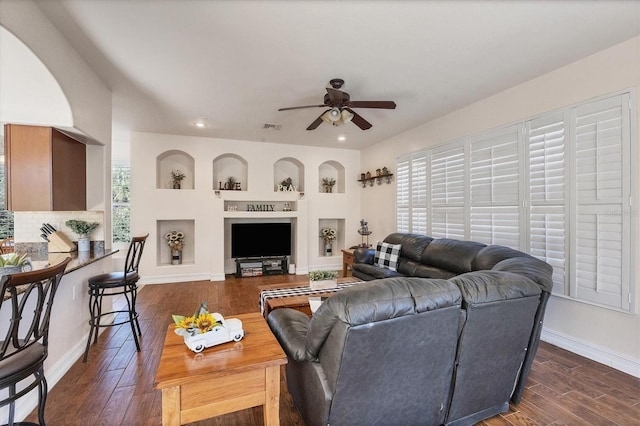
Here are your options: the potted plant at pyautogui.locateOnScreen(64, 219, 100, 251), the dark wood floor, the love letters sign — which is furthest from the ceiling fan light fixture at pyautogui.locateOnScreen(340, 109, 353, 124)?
the love letters sign

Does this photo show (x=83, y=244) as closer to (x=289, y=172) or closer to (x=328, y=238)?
(x=289, y=172)

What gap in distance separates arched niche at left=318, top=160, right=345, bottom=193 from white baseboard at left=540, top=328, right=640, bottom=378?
4.55 meters

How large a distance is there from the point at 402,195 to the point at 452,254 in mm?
1822

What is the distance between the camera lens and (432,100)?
3.71 meters

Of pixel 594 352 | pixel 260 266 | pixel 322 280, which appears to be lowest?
pixel 594 352

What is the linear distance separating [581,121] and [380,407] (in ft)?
10.1

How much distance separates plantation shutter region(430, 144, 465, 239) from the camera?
403 cm

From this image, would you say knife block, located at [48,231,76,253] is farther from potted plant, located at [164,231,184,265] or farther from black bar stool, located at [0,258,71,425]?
potted plant, located at [164,231,184,265]

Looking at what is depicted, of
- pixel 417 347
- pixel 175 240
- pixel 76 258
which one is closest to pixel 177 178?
pixel 175 240

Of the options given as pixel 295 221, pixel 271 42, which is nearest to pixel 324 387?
pixel 271 42

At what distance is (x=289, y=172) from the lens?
661 centimetres

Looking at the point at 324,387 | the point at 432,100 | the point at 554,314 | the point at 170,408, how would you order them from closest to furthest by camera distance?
the point at 170,408 → the point at 324,387 → the point at 554,314 → the point at 432,100

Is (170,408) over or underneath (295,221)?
underneath

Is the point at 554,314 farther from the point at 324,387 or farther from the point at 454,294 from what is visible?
the point at 324,387
